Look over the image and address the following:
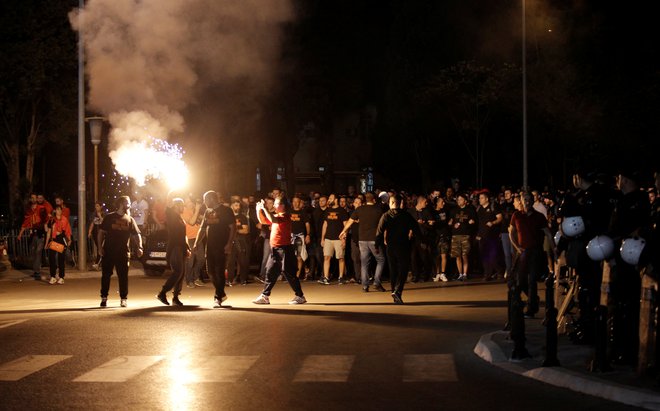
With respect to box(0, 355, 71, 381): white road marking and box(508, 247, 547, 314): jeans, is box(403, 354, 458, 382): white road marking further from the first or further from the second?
box(0, 355, 71, 381): white road marking

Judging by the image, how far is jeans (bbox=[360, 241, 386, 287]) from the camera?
64.7ft

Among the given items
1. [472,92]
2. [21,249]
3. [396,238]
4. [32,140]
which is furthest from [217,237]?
[472,92]

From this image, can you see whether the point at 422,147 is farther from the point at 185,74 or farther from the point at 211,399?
the point at 211,399

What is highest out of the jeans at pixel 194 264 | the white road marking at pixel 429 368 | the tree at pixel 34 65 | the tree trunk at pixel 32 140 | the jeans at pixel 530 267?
the tree at pixel 34 65

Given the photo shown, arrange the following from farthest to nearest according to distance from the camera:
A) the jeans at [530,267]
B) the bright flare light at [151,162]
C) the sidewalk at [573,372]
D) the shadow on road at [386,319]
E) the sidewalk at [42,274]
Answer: the bright flare light at [151,162] → the sidewalk at [42,274] → the jeans at [530,267] → the shadow on road at [386,319] → the sidewalk at [573,372]

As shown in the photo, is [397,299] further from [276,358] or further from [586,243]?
[586,243]

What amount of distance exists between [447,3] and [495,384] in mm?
52495

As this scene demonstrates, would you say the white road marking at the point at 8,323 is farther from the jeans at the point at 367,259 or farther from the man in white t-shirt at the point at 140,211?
the man in white t-shirt at the point at 140,211

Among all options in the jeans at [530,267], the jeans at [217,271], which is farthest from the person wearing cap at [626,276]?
the jeans at [217,271]

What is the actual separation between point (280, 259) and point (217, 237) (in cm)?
131

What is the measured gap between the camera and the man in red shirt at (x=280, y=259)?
56.3 ft

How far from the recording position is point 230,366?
1081cm

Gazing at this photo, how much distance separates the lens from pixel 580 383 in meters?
9.36

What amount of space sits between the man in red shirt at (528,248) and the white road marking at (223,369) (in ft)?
15.2
